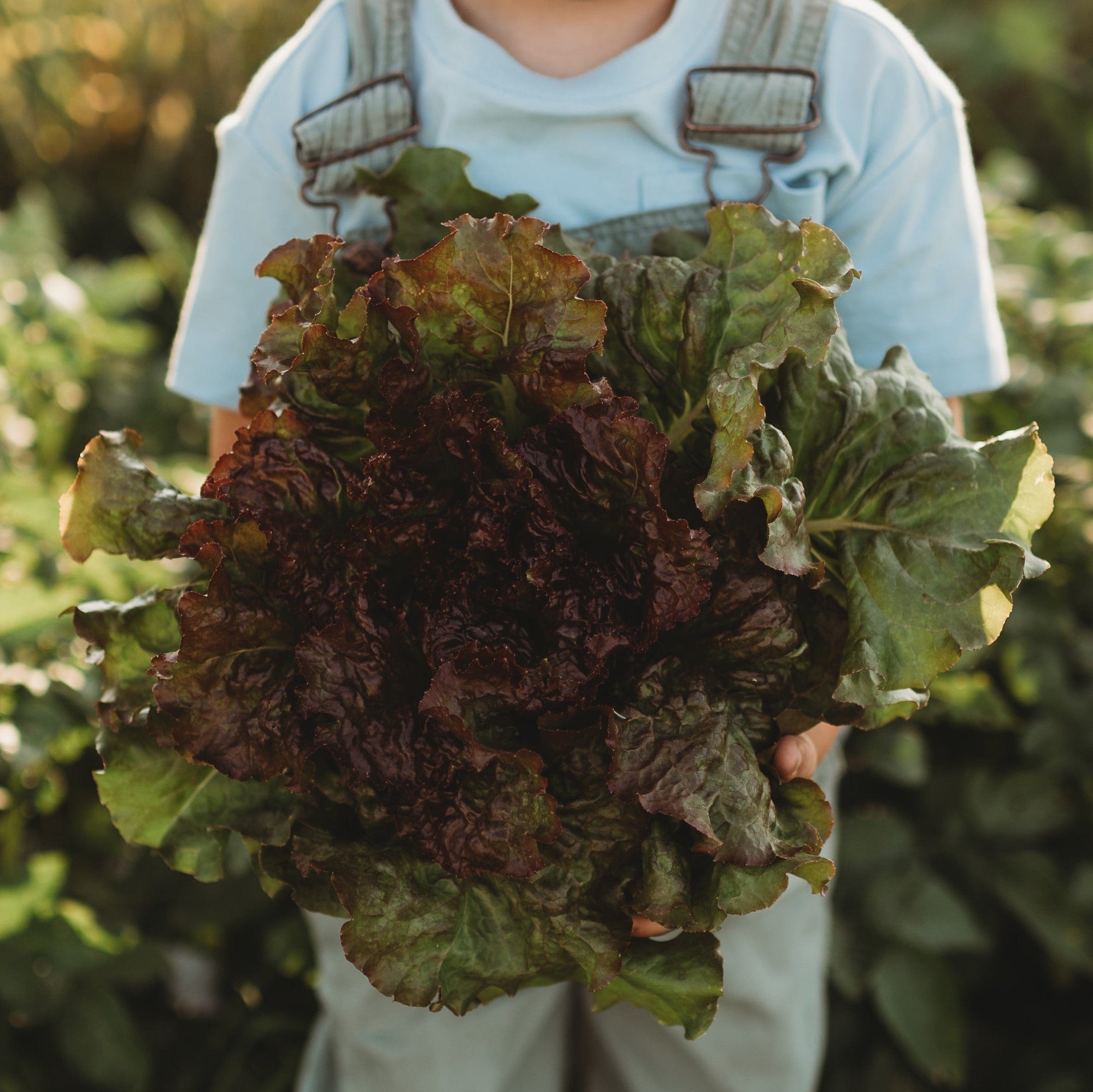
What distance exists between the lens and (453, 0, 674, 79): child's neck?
4.08 feet

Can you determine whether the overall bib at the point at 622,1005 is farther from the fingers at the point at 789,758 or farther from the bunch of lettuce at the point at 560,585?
the fingers at the point at 789,758

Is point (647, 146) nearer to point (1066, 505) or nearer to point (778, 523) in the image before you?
point (778, 523)

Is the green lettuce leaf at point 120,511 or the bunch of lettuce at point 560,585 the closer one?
the bunch of lettuce at point 560,585

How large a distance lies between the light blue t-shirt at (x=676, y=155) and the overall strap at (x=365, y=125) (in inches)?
1.3

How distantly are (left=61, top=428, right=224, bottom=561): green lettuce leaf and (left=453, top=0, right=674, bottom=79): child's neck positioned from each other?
0.64 metres

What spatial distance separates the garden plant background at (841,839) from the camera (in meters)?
1.76

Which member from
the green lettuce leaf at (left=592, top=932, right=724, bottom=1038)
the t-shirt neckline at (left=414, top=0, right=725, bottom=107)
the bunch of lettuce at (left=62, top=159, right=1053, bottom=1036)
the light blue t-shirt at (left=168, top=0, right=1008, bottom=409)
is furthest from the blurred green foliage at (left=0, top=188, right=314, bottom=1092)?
the t-shirt neckline at (left=414, top=0, right=725, bottom=107)

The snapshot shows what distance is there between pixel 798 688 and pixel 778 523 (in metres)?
0.22

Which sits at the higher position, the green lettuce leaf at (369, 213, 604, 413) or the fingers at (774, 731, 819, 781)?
the green lettuce leaf at (369, 213, 604, 413)

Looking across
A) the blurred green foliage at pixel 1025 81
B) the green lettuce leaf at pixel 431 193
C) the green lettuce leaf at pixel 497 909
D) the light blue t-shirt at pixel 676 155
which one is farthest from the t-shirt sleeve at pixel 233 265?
the blurred green foliage at pixel 1025 81

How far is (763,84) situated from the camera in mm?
1178

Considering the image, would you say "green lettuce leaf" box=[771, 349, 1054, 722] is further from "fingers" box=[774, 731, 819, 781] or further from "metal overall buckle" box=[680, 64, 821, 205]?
"metal overall buckle" box=[680, 64, 821, 205]

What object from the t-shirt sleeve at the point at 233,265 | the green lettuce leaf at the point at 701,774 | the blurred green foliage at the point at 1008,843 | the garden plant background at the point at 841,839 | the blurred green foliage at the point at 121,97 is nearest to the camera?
the green lettuce leaf at the point at 701,774

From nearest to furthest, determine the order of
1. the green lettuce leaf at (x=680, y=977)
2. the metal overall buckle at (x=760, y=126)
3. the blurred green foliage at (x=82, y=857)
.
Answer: the green lettuce leaf at (x=680, y=977) → the metal overall buckle at (x=760, y=126) → the blurred green foliage at (x=82, y=857)
